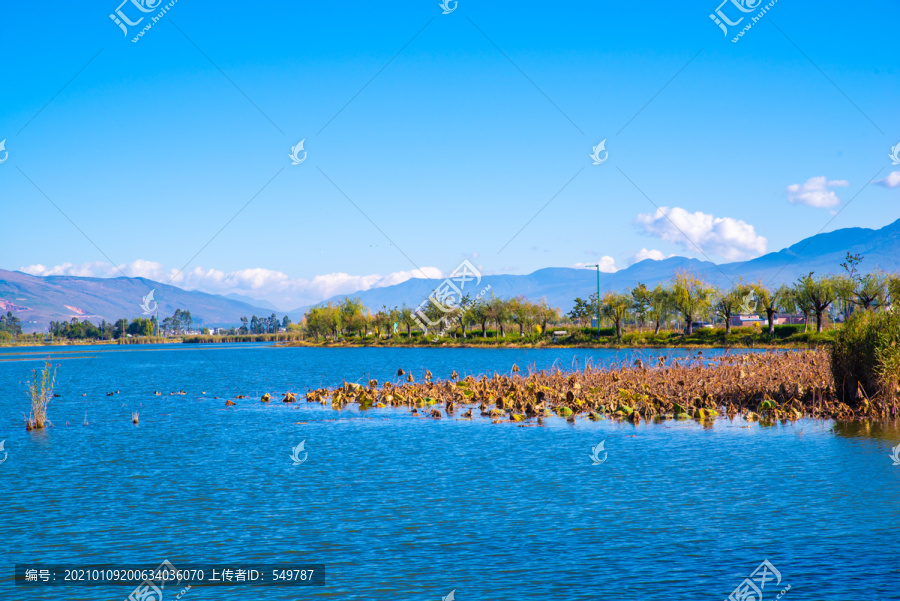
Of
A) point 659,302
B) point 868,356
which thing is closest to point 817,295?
point 659,302

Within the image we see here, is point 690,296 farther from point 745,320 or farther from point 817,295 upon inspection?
point 745,320

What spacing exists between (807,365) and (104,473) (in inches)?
1444

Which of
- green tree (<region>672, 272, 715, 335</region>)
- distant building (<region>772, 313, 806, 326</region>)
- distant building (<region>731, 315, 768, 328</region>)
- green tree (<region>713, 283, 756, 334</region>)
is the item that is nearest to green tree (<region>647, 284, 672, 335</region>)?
green tree (<region>672, 272, 715, 335</region>)

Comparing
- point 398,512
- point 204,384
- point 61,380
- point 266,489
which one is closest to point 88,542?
point 266,489

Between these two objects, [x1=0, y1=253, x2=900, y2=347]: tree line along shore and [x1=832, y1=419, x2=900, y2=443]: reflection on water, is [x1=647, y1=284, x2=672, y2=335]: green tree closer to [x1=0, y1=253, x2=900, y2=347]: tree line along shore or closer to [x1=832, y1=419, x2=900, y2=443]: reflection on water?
[x1=0, y1=253, x2=900, y2=347]: tree line along shore

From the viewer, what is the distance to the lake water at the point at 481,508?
12953 millimetres

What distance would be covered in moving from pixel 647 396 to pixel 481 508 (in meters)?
19.6

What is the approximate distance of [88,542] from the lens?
51.2ft

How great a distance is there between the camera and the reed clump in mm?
31875

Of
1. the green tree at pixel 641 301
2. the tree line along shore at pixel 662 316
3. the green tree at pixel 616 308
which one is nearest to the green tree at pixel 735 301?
the tree line along shore at pixel 662 316

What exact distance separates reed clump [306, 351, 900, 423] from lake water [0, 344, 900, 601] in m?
1.80

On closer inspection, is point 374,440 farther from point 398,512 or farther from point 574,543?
point 574,543

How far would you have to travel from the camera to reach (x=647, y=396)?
3500 cm

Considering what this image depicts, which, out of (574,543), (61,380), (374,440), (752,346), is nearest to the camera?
(574,543)
